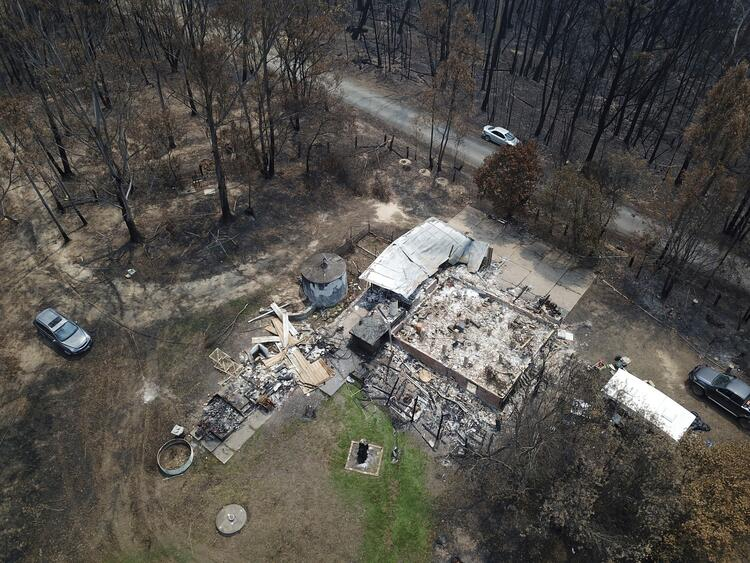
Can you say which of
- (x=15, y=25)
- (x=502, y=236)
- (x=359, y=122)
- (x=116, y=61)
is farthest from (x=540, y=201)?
(x=15, y=25)

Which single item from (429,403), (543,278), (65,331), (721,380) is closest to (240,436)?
(429,403)

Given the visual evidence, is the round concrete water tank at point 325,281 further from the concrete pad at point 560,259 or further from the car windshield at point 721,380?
the car windshield at point 721,380

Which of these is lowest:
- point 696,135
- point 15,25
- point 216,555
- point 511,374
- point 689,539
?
point 216,555

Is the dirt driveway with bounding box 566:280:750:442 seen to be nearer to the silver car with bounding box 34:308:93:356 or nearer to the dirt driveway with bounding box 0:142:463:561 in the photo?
the dirt driveway with bounding box 0:142:463:561

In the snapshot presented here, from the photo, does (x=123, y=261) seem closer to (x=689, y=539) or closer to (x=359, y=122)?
(x=359, y=122)

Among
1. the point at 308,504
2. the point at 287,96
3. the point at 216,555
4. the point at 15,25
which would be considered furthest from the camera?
the point at 287,96

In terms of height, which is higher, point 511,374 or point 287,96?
point 287,96

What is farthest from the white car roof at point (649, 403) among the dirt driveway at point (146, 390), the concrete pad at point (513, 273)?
the dirt driveway at point (146, 390)
